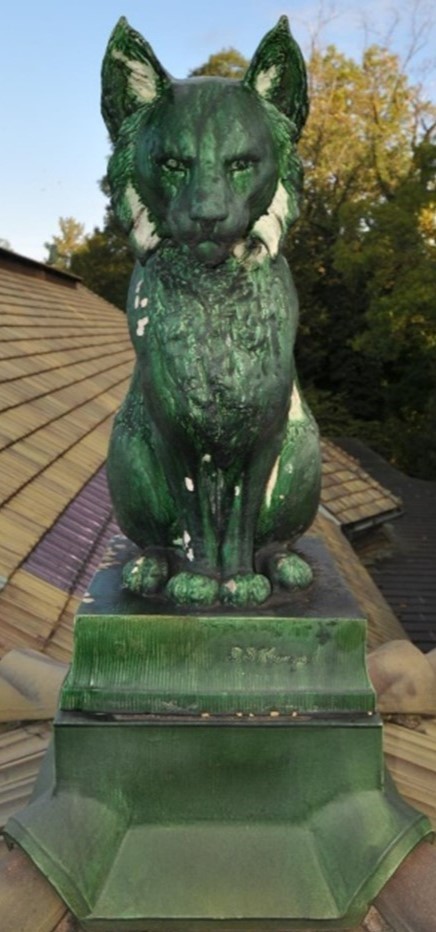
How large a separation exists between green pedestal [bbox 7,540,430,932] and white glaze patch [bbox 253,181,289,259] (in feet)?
2.56

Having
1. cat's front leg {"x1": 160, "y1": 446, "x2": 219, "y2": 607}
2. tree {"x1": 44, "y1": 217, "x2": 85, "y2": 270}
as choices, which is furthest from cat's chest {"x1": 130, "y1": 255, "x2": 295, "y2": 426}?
tree {"x1": 44, "y1": 217, "x2": 85, "y2": 270}

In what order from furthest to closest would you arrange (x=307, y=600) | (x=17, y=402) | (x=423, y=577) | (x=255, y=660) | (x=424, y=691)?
1. (x=423, y=577)
2. (x=17, y=402)
3. (x=424, y=691)
4. (x=307, y=600)
5. (x=255, y=660)

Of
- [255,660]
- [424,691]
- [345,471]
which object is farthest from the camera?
[345,471]

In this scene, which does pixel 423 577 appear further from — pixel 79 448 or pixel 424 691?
pixel 424 691

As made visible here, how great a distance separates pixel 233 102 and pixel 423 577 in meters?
7.57

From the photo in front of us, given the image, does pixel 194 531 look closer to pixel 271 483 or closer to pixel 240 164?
pixel 271 483

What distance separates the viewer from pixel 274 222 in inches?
64.2

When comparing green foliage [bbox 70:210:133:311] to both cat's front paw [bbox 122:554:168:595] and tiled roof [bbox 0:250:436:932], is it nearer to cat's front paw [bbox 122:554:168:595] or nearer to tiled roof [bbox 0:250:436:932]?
tiled roof [bbox 0:250:436:932]

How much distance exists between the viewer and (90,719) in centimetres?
160

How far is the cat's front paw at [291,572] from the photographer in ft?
5.97

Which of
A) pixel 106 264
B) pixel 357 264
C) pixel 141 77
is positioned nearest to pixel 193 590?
pixel 141 77

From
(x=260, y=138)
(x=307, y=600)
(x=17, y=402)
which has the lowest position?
(x=307, y=600)

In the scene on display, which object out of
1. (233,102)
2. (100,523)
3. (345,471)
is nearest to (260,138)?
(233,102)

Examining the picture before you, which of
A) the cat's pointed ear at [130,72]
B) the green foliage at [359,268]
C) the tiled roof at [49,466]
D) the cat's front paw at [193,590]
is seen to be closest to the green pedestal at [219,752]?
the cat's front paw at [193,590]
